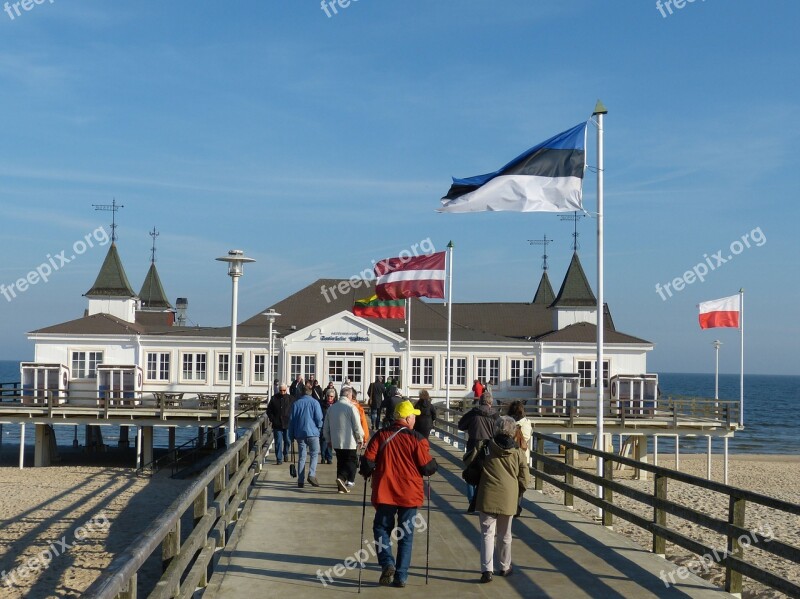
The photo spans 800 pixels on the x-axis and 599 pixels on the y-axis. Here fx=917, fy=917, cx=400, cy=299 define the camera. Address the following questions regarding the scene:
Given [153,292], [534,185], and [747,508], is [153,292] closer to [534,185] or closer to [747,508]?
[747,508]

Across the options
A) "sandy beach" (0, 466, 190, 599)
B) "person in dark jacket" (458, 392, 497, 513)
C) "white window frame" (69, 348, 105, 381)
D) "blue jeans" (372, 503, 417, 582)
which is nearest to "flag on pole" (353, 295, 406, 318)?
"sandy beach" (0, 466, 190, 599)

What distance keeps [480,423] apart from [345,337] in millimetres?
24840

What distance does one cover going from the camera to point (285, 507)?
13477mm

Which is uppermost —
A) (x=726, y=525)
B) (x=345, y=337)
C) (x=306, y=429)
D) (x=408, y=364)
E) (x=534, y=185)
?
(x=534, y=185)

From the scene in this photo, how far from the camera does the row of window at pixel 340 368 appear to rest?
3800cm

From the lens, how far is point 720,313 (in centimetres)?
3550

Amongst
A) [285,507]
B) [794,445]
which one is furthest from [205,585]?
[794,445]

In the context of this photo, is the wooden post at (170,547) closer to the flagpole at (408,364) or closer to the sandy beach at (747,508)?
the sandy beach at (747,508)

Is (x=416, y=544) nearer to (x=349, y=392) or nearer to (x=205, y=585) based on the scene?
(x=205, y=585)

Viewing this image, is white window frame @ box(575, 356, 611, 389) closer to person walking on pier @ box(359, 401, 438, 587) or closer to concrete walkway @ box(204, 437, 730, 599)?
concrete walkway @ box(204, 437, 730, 599)

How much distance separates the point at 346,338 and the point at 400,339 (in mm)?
2253

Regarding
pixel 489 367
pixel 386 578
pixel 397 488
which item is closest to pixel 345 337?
pixel 489 367

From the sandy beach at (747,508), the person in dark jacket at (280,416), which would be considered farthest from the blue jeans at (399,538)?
the person in dark jacket at (280,416)

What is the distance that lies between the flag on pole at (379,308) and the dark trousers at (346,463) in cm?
1941
